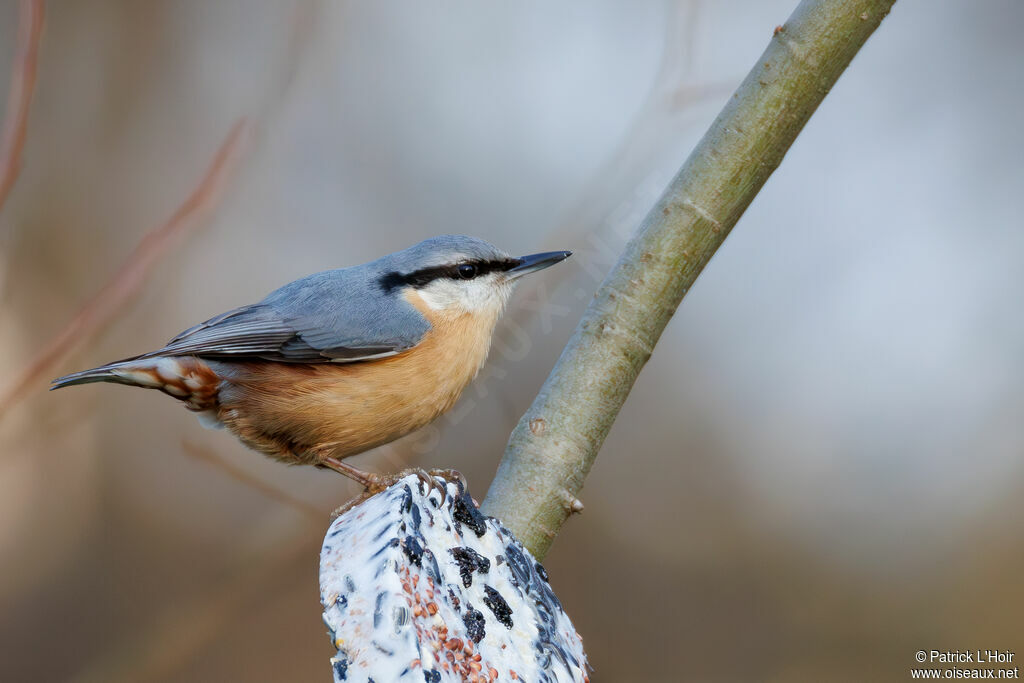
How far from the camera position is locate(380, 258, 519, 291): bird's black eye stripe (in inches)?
87.0

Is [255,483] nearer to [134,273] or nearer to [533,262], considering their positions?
[134,273]

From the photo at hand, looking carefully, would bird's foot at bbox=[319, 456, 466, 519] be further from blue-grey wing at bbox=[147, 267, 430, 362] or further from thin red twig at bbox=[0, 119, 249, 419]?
thin red twig at bbox=[0, 119, 249, 419]

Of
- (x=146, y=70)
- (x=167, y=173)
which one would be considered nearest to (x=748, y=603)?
(x=167, y=173)

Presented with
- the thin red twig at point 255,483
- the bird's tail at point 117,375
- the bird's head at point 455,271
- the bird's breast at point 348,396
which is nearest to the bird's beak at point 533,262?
the bird's head at point 455,271

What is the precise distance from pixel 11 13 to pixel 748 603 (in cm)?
363

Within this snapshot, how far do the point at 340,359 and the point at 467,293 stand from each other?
0.38 metres

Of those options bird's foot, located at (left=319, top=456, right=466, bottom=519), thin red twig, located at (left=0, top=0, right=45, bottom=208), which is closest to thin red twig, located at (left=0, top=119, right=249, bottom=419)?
thin red twig, located at (left=0, top=0, right=45, bottom=208)

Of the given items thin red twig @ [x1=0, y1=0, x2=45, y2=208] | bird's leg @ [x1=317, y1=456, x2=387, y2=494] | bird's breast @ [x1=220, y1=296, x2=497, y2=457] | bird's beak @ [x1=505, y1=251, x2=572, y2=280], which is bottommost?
bird's leg @ [x1=317, y1=456, x2=387, y2=494]

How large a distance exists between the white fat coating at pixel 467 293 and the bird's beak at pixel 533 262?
34mm

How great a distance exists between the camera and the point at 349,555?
1.11 meters

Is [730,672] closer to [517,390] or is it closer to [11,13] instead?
[517,390]

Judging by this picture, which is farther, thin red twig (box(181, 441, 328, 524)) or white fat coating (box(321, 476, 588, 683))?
thin red twig (box(181, 441, 328, 524))

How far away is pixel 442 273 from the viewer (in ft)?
7.28

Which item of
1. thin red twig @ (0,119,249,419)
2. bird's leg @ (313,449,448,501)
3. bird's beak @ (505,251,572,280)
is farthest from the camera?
bird's beak @ (505,251,572,280)
